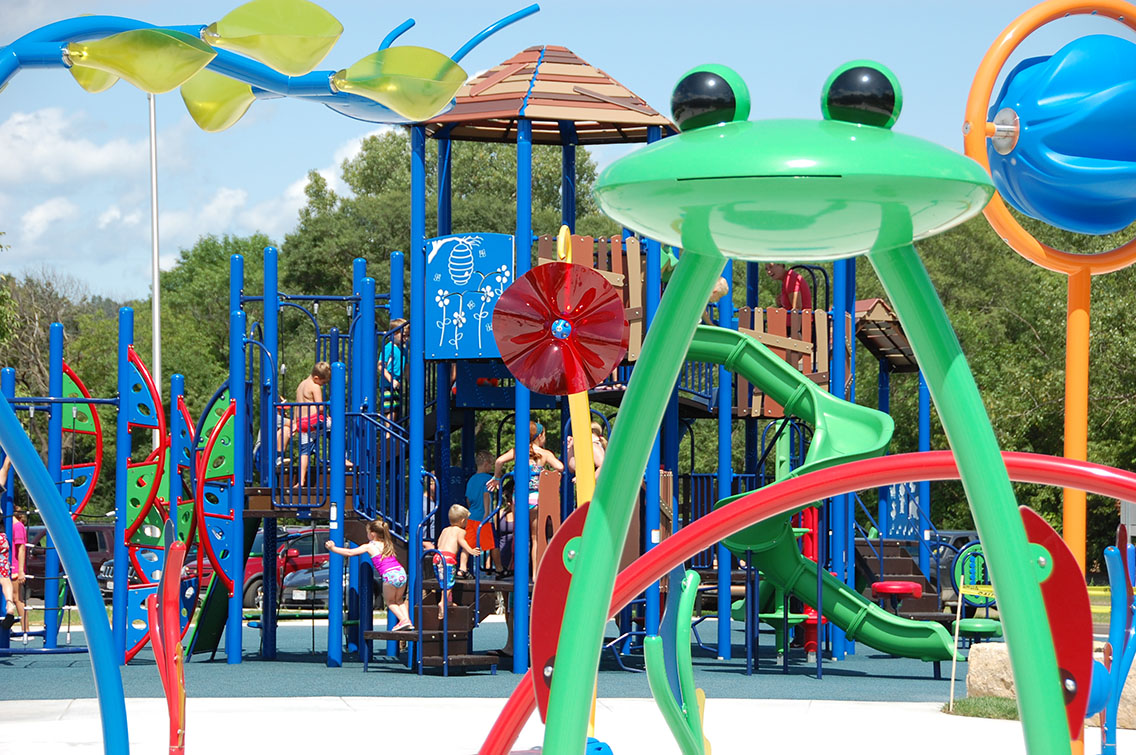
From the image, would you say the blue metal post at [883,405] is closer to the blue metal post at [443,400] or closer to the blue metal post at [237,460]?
the blue metal post at [443,400]

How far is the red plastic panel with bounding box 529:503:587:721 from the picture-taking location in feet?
13.6

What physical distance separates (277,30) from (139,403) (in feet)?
32.3

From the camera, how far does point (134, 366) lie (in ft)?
43.0

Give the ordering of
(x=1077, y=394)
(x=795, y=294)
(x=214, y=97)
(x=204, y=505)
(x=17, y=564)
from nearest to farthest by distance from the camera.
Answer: (x=214, y=97), (x=1077, y=394), (x=204, y=505), (x=17, y=564), (x=795, y=294)

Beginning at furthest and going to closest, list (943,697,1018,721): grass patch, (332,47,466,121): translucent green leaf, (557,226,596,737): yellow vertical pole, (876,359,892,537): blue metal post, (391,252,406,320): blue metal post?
(876,359,892,537): blue metal post, (391,252,406,320): blue metal post, (943,697,1018,721): grass patch, (557,226,596,737): yellow vertical pole, (332,47,466,121): translucent green leaf

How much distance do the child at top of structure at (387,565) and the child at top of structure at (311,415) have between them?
97cm

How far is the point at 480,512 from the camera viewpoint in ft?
48.4

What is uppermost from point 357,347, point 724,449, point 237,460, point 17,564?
point 357,347

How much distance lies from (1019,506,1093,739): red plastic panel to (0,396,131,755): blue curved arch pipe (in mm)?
2656

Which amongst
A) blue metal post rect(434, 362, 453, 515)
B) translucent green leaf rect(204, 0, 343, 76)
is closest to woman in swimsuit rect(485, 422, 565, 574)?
blue metal post rect(434, 362, 453, 515)

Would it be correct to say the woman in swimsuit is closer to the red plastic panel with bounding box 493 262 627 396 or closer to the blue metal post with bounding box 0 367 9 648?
the blue metal post with bounding box 0 367 9 648

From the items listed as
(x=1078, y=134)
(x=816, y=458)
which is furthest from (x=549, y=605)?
(x=816, y=458)

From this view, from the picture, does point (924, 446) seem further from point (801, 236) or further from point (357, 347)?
point (801, 236)

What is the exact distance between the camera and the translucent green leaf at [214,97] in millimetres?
4148
